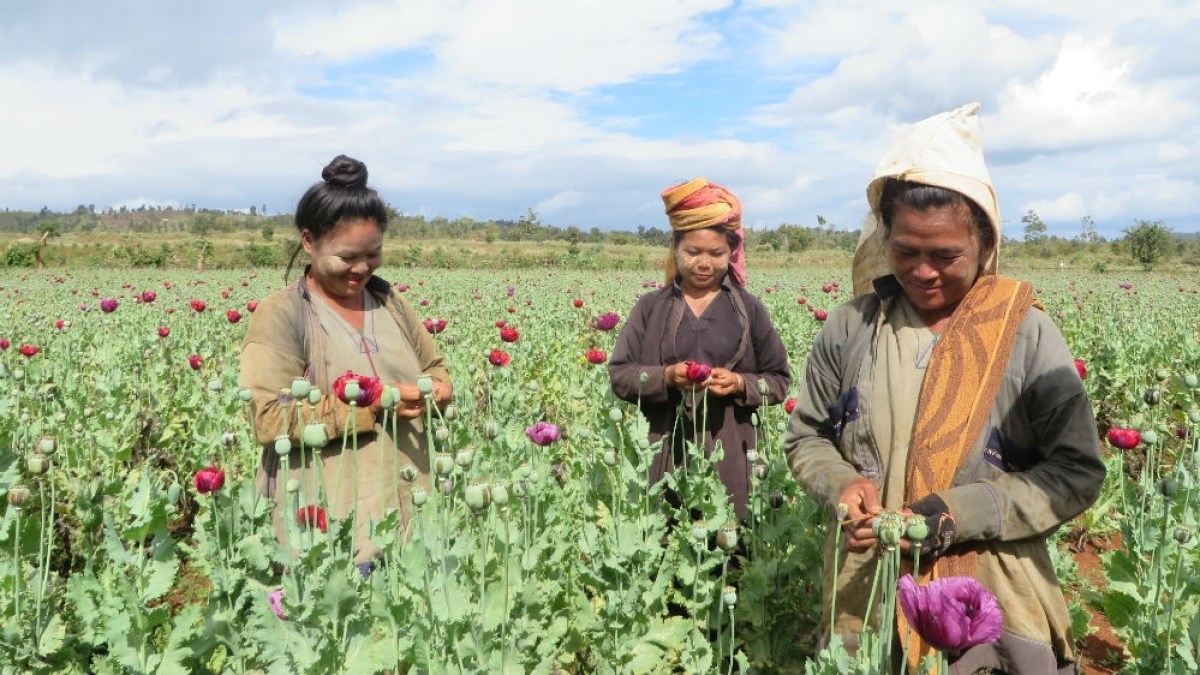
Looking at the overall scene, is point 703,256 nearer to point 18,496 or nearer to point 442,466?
point 442,466

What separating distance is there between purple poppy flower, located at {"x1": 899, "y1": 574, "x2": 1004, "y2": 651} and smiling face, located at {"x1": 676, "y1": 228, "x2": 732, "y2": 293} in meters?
1.85

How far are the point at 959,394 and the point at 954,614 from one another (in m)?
0.59

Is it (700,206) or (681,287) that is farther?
(681,287)

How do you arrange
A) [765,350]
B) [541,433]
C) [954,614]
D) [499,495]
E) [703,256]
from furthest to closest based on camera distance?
[765,350], [703,256], [541,433], [499,495], [954,614]

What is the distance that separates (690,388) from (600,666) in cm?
94

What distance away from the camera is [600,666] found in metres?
2.49

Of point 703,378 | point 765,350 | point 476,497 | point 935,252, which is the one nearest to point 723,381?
point 703,378

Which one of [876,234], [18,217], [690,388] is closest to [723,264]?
[690,388]

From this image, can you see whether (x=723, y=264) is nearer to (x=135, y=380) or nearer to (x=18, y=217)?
(x=135, y=380)

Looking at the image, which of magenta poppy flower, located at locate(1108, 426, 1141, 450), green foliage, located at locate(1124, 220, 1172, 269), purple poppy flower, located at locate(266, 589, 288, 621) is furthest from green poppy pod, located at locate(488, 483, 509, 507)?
green foliage, located at locate(1124, 220, 1172, 269)

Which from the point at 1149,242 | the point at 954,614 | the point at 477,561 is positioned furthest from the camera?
the point at 1149,242

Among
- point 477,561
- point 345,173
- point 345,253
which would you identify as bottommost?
point 477,561

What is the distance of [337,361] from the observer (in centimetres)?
263

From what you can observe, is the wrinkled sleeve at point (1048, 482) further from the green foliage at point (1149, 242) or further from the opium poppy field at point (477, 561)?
the green foliage at point (1149, 242)
